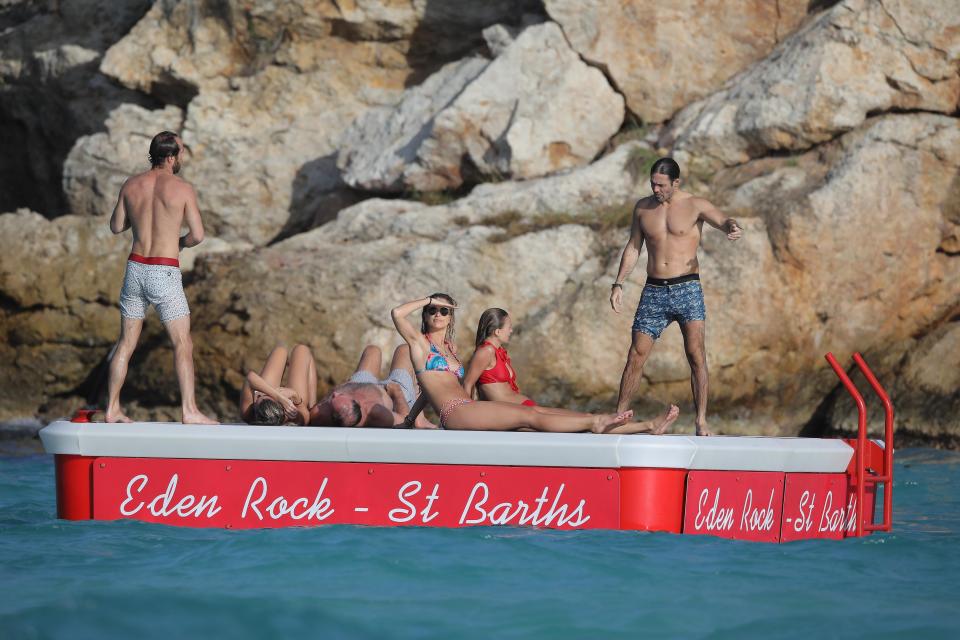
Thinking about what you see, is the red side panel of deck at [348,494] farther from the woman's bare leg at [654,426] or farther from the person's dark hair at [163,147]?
the person's dark hair at [163,147]

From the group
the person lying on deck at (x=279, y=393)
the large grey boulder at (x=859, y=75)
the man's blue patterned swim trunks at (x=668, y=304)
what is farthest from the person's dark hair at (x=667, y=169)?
the large grey boulder at (x=859, y=75)

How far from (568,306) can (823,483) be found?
5904 millimetres

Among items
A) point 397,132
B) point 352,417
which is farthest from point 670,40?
point 352,417

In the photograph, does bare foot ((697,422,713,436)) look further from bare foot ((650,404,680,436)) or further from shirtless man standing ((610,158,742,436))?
bare foot ((650,404,680,436))

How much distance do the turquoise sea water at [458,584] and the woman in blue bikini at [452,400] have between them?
773mm

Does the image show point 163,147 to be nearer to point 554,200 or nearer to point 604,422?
point 604,422

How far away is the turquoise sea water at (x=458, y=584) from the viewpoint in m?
5.50

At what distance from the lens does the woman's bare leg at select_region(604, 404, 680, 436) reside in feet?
22.6

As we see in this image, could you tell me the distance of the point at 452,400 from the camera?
24.6ft

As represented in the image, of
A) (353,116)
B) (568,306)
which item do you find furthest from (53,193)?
(568,306)

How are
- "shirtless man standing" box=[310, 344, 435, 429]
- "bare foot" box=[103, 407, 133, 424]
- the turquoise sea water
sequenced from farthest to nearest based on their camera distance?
"shirtless man standing" box=[310, 344, 435, 429], "bare foot" box=[103, 407, 133, 424], the turquoise sea water

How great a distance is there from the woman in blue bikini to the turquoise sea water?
773mm

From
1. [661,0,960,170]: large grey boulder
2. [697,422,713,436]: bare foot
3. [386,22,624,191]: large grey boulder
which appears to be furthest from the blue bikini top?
[661,0,960,170]: large grey boulder

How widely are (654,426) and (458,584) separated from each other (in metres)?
1.61
